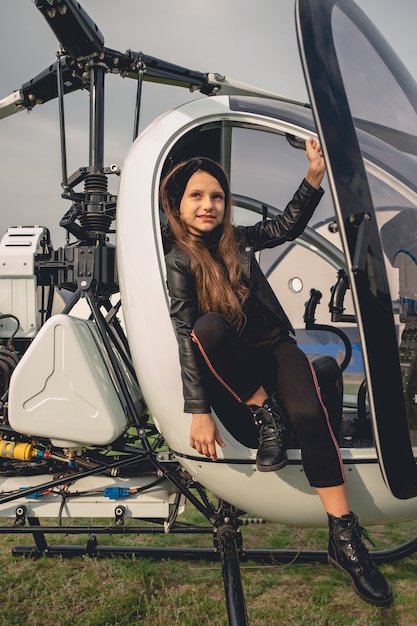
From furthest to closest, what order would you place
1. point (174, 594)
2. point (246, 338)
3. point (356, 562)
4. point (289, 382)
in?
point (174, 594) < point (246, 338) < point (289, 382) < point (356, 562)

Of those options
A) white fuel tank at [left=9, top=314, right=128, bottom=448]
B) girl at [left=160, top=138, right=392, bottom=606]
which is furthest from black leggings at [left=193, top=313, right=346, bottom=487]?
white fuel tank at [left=9, top=314, right=128, bottom=448]

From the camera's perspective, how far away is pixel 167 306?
5.97ft

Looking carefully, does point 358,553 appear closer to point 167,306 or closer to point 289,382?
point 289,382

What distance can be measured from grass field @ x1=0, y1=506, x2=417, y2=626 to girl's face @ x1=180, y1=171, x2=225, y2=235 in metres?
1.64

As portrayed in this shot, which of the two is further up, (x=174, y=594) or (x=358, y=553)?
(x=358, y=553)

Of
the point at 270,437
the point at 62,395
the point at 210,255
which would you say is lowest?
the point at 270,437

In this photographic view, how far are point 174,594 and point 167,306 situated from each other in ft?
4.86

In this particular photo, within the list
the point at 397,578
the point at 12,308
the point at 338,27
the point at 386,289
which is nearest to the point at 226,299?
the point at 386,289

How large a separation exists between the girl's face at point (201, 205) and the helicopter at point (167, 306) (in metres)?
0.13

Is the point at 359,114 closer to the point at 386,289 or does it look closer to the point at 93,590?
the point at 386,289

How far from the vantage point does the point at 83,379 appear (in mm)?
2057

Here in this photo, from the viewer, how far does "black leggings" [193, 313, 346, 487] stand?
1.69 metres

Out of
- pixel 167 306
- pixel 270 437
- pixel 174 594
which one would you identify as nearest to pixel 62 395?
pixel 167 306

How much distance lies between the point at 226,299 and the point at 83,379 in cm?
66
